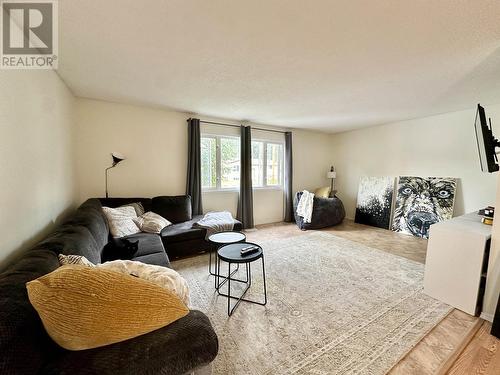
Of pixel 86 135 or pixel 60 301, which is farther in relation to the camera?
pixel 86 135

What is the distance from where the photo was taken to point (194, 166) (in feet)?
13.1

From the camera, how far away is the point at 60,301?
738 mm

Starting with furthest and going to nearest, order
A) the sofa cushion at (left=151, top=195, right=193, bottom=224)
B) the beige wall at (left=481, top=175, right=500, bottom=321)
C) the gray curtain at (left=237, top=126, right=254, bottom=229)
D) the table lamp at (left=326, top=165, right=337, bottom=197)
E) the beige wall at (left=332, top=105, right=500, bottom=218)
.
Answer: the table lamp at (left=326, top=165, right=337, bottom=197), the gray curtain at (left=237, top=126, right=254, bottom=229), the beige wall at (left=332, top=105, right=500, bottom=218), the sofa cushion at (left=151, top=195, right=193, bottom=224), the beige wall at (left=481, top=175, right=500, bottom=321)

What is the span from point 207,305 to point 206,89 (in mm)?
2559

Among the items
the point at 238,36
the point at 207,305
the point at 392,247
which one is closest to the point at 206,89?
the point at 238,36

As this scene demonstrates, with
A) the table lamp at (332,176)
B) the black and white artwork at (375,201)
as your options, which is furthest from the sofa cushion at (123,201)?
the black and white artwork at (375,201)

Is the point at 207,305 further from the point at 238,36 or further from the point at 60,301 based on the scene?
the point at 238,36

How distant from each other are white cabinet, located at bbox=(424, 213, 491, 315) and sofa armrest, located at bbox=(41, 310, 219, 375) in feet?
8.00

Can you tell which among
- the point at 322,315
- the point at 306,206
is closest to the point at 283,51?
the point at 322,315

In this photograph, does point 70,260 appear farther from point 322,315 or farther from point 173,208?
point 173,208

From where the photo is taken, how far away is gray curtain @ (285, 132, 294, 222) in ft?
17.0

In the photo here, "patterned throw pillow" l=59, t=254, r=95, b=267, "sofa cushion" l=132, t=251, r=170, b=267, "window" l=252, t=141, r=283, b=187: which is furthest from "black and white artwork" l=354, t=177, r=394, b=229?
"patterned throw pillow" l=59, t=254, r=95, b=267

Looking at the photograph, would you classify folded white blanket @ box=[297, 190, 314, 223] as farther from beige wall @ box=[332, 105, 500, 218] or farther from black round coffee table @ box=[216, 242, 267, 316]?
black round coffee table @ box=[216, 242, 267, 316]

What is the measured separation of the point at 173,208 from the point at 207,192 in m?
0.91
